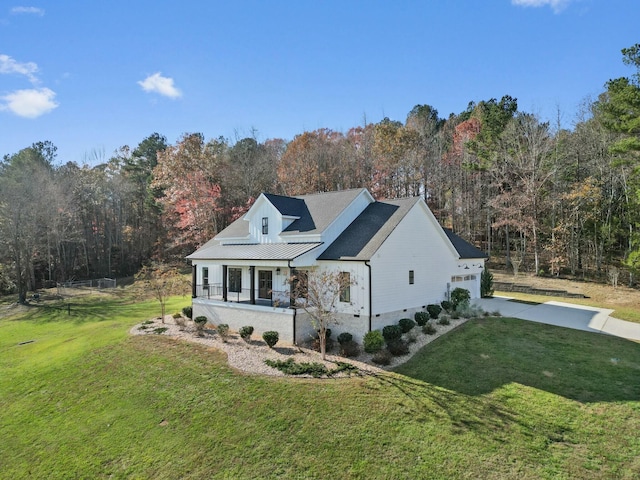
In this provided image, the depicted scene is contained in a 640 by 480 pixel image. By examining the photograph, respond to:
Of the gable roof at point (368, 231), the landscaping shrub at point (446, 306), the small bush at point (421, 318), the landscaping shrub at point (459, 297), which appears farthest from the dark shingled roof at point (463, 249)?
the small bush at point (421, 318)

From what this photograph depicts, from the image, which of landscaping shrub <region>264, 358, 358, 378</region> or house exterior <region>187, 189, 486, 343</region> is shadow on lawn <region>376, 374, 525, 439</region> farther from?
house exterior <region>187, 189, 486, 343</region>

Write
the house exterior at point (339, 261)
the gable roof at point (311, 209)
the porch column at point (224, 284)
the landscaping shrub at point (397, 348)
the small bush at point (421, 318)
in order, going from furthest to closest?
the porch column at point (224, 284), the gable roof at point (311, 209), the small bush at point (421, 318), the house exterior at point (339, 261), the landscaping shrub at point (397, 348)

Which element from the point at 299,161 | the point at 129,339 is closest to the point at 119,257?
the point at 299,161

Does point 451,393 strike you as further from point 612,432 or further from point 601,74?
point 601,74

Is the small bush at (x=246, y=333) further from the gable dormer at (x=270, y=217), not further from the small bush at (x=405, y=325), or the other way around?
the small bush at (x=405, y=325)

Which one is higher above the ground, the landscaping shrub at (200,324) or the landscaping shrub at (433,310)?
the landscaping shrub at (433,310)

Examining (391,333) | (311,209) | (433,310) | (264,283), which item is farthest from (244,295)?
(433,310)

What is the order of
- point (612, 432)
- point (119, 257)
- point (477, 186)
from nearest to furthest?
point (612, 432), point (477, 186), point (119, 257)
